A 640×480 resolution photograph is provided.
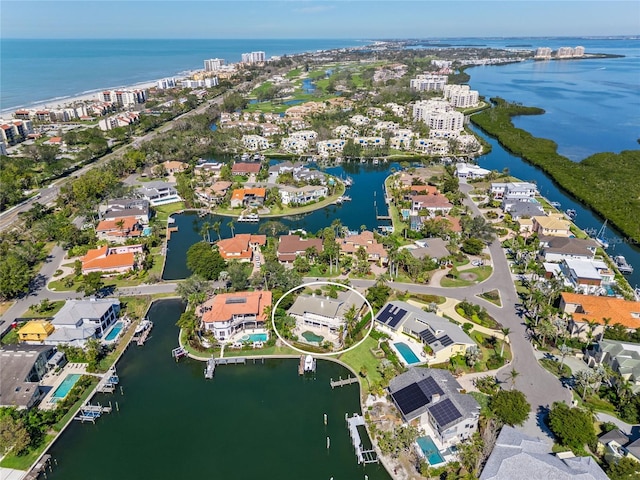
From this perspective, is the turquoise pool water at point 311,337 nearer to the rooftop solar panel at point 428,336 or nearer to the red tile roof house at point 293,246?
the rooftop solar panel at point 428,336

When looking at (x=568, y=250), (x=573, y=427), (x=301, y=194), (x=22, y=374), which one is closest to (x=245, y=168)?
(x=301, y=194)

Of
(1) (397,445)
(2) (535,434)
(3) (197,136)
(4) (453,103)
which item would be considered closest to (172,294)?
(1) (397,445)

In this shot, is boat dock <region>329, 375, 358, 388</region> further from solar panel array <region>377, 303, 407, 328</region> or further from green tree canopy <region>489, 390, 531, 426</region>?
green tree canopy <region>489, 390, 531, 426</region>

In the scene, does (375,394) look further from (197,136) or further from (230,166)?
(197,136)

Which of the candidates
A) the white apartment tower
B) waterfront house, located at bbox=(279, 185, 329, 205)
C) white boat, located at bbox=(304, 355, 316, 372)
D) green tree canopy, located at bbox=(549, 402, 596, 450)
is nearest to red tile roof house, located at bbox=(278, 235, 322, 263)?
waterfront house, located at bbox=(279, 185, 329, 205)

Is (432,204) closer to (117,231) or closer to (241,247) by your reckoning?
(241,247)

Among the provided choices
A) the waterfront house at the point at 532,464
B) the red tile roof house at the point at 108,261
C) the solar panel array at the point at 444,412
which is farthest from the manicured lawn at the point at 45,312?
the waterfront house at the point at 532,464
